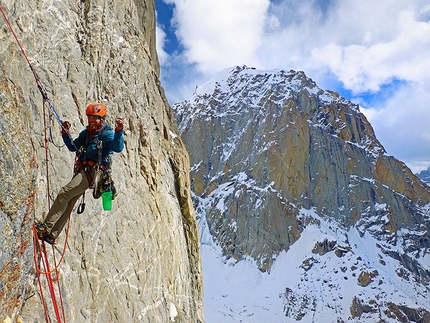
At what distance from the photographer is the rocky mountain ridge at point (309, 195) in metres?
103

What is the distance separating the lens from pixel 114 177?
1185 centimetres

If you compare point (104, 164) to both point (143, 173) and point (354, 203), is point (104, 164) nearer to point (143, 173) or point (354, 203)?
point (143, 173)

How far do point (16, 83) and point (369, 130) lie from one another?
507ft

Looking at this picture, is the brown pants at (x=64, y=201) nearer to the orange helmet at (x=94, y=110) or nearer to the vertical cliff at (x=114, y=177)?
the vertical cliff at (x=114, y=177)

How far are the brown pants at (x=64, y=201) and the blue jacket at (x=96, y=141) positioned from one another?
27 centimetres

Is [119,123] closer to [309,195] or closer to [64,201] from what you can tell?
[64,201]

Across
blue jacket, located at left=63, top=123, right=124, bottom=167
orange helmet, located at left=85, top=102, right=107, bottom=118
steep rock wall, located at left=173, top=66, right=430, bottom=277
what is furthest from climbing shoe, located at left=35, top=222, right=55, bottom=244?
steep rock wall, located at left=173, top=66, right=430, bottom=277

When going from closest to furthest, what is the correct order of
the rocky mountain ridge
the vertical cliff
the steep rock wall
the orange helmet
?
the vertical cliff < the orange helmet < the rocky mountain ridge < the steep rock wall

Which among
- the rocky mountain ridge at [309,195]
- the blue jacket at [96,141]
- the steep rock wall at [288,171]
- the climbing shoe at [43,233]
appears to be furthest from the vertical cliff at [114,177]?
the steep rock wall at [288,171]

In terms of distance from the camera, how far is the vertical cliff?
6.19 metres

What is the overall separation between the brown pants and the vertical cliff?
353 mm

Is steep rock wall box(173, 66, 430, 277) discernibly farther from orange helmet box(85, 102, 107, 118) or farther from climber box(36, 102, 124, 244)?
orange helmet box(85, 102, 107, 118)

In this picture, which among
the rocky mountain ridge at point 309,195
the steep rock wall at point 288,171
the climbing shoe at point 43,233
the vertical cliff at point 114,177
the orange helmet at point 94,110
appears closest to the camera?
the vertical cliff at point 114,177

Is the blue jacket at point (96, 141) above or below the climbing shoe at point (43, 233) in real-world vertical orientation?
above
